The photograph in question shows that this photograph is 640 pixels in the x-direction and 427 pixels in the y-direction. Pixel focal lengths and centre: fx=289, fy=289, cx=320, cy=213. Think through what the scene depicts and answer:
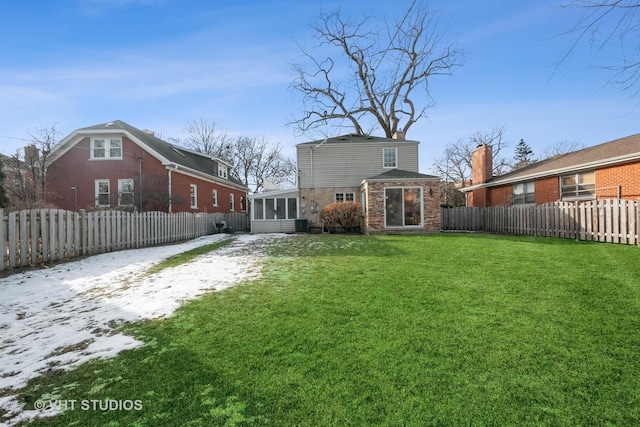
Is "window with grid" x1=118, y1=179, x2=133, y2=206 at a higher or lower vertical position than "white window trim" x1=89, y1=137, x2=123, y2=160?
lower

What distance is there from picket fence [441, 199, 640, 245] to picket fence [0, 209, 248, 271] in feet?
53.6

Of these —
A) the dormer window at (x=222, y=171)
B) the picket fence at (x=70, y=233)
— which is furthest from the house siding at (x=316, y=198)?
the dormer window at (x=222, y=171)

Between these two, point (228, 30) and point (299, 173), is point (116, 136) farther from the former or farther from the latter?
point (228, 30)

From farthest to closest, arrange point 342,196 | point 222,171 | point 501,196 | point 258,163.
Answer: point 258,163, point 222,171, point 501,196, point 342,196

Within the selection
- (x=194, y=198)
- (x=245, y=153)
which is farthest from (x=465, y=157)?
(x=194, y=198)

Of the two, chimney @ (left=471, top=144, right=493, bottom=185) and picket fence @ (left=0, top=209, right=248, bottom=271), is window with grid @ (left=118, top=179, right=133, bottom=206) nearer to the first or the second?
picket fence @ (left=0, top=209, right=248, bottom=271)

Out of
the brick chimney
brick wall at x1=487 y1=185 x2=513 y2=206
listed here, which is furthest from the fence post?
the brick chimney

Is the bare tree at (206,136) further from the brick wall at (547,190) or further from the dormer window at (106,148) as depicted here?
the brick wall at (547,190)

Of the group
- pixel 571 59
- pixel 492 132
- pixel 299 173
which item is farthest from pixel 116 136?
pixel 492 132

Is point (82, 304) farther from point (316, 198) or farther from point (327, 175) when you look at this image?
point (327, 175)

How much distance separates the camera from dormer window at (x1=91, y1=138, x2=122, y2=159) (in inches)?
696

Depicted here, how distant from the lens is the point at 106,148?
1769 cm

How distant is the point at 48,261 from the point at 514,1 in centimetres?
1297

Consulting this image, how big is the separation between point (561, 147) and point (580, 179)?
36.3m
